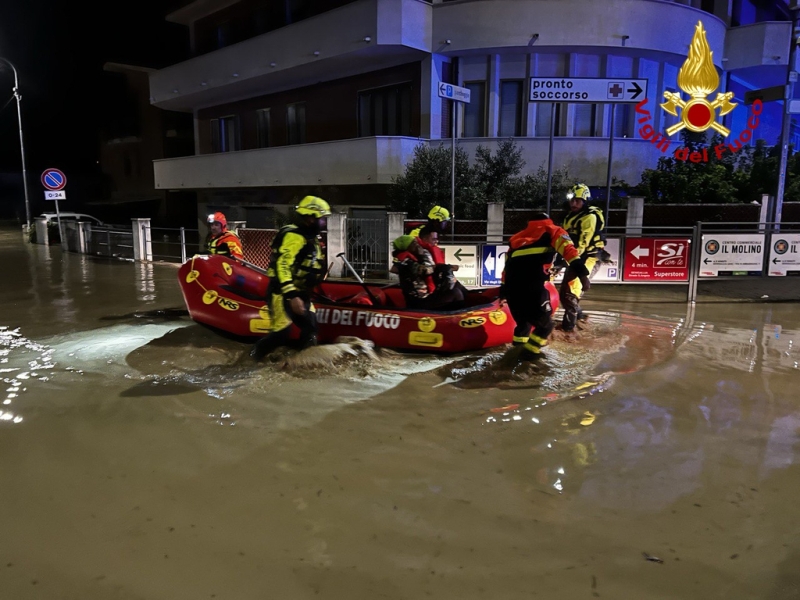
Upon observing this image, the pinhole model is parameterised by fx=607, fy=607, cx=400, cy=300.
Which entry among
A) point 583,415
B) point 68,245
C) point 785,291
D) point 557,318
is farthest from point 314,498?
point 68,245

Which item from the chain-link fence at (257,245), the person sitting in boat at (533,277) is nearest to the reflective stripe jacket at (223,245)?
the person sitting in boat at (533,277)

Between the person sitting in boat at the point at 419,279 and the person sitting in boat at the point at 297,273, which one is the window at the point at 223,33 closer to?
the person sitting in boat at the point at 419,279

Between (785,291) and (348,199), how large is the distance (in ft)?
38.6

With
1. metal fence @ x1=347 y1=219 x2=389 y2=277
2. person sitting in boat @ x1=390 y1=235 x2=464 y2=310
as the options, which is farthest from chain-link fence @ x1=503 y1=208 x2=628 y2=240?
person sitting in boat @ x1=390 y1=235 x2=464 y2=310

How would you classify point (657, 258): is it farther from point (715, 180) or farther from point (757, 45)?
point (757, 45)

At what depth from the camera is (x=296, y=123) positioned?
67.9 feet

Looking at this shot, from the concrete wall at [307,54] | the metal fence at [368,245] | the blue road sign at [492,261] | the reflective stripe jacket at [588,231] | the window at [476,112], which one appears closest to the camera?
the reflective stripe jacket at [588,231]

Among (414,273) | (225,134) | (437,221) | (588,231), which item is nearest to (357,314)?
(414,273)

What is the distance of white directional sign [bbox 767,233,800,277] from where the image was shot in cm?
1064

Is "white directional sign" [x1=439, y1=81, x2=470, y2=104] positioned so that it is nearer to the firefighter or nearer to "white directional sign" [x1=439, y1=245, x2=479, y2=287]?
"white directional sign" [x1=439, y1=245, x2=479, y2=287]

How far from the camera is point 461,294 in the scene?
7.26 metres

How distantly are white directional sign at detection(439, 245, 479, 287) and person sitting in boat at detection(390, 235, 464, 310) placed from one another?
3.98 m

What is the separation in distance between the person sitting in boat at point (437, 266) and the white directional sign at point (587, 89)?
5.75m

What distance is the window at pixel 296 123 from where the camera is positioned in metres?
20.4
